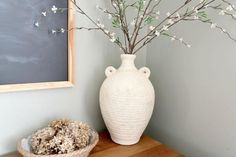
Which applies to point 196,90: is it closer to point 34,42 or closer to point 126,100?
point 126,100

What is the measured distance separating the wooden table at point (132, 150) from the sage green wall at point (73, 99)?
0.12m

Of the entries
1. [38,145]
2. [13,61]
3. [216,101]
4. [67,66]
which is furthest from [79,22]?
[216,101]

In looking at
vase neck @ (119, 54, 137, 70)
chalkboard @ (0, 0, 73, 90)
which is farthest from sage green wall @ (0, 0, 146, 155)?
vase neck @ (119, 54, 137, 70)

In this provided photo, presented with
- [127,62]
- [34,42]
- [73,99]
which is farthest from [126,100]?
[34,42]

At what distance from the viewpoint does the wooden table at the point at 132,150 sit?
887 millimetres

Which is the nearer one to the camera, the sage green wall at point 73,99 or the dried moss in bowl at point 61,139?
the dried moss in bowl at point 61,139

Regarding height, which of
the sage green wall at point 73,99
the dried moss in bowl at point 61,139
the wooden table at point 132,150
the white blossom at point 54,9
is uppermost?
the white blossom at point 54,9

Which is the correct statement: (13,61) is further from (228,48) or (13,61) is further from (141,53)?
(228,48)

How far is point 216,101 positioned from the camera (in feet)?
3.01

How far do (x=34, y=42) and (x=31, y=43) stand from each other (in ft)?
0.04

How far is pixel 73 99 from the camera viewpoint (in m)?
1.02

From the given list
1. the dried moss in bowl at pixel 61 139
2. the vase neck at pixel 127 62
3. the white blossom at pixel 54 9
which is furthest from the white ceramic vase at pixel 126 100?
the white blossom at pixel 54 9

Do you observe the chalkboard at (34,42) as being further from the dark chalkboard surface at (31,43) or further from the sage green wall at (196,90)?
the sage green wall at (196,90)

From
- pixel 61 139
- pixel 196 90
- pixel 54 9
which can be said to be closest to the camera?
pixel 61 139
